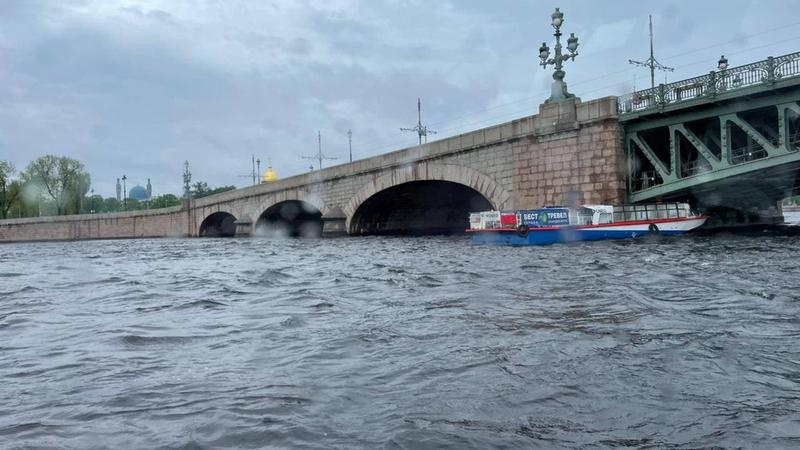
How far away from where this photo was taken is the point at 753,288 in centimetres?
915

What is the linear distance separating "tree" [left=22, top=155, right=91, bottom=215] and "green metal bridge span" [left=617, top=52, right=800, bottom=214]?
73.6 meters

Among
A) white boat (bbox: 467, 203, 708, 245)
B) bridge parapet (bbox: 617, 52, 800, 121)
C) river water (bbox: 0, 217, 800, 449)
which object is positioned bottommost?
river water (bbox: 0, 217, 800, 449)

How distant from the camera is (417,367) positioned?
5082 mm

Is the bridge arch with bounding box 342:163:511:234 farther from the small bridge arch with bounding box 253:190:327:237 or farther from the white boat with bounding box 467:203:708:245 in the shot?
the white boat with bounding box 467:203:708:245

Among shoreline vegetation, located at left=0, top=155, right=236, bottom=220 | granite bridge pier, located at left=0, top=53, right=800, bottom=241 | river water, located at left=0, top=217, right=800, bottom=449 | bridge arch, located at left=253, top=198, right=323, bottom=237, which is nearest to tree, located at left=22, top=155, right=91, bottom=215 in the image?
shoreline vegetation, located at left=0, top=155, right=236, bottom=220

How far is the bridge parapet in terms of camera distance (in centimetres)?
1867

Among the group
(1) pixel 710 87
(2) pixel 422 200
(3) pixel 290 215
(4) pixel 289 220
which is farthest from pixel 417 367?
(4) pixel 289 220

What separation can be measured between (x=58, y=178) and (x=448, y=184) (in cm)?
6307

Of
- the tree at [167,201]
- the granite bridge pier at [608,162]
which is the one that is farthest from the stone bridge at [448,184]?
→ the tree at [167,201]

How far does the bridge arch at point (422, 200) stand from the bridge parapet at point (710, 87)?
23.2 ft

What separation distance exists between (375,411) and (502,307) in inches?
168

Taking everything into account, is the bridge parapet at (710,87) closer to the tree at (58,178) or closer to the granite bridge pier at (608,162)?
the granite bridge pier at (608,162)

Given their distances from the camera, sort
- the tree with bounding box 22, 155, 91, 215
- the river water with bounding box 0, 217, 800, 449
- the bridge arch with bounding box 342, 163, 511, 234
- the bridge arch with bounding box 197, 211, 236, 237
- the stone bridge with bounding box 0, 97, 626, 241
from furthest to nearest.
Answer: the tree with bounding box 22, 155, 91, 215 < the bridge arch with bounding box 197, 211, 236, 237 < the bridge arch with bounding box 342, 163, 511, 234 < the stone bridge with bounding box 0, 97, 626, 241 < the river water with bounding box 0, 217, 800, 449

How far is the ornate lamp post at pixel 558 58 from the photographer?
25.0 metres
